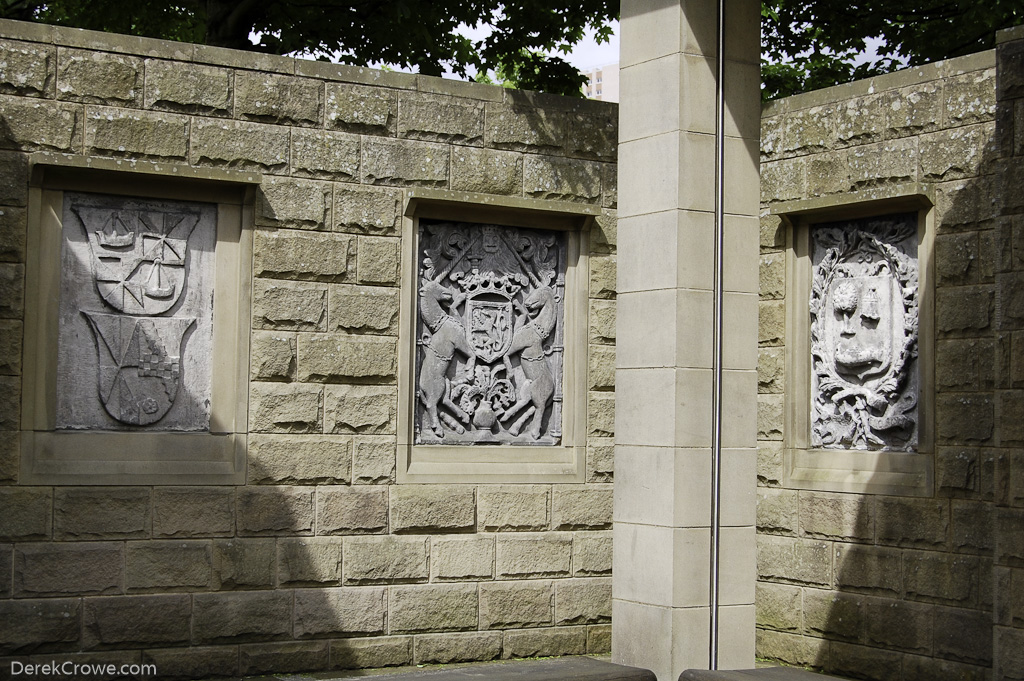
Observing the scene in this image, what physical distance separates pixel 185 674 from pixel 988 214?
5.73 metres

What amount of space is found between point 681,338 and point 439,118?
2702 millimetres

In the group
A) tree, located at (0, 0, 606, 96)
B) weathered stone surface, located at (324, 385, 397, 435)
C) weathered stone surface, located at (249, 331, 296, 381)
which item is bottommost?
weathered stone surface, located at (324, 385, 397, 435)

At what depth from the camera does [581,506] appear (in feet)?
31.3

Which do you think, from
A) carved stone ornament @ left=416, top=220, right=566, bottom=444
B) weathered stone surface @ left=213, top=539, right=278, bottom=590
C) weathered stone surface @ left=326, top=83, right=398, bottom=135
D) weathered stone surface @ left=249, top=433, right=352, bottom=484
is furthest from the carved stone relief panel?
carved stone ornament @ left=416, top=220, right=566, bottom=444

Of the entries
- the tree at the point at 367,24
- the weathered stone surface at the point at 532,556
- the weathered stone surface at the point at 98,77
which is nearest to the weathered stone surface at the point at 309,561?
the weathered stone surface at the point at 532,556

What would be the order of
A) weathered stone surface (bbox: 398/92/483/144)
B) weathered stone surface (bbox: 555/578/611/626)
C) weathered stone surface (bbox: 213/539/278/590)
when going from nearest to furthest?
weathered stone surface (bbox: 213/539/278/590)
weathered stone surface (bbox: 398/92/483/144)
weathered stone surface (bbox: 555/578/611/626)

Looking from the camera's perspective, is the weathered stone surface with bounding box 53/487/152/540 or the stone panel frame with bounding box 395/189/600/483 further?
the stone panel frame with bounding box 395/189/600/483

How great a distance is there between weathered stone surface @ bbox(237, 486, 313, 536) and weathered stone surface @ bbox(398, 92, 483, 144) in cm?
250

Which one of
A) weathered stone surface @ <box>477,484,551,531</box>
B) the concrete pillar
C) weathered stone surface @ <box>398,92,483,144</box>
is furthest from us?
weathered stone surface @ <box>477,484,551,531</box>

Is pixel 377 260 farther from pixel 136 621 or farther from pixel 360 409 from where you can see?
pixel 136 621

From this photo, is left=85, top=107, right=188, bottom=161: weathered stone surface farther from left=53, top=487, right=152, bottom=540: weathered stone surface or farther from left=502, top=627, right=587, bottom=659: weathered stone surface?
left=502, top=627, right=587, bottom=659: weathered stone surface

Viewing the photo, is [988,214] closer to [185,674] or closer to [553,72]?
[185,674]

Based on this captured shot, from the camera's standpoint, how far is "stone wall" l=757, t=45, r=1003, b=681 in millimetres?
8438

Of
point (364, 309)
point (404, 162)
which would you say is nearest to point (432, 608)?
point (364, 309)
